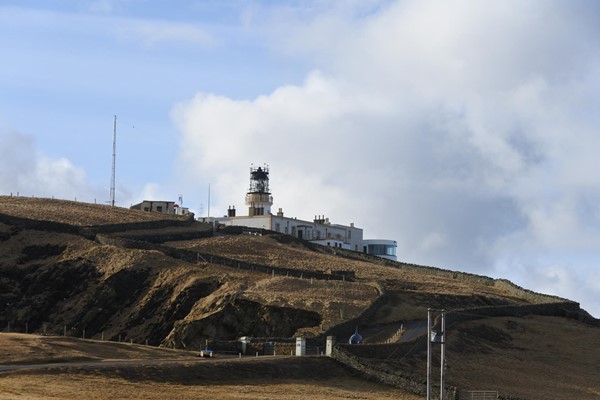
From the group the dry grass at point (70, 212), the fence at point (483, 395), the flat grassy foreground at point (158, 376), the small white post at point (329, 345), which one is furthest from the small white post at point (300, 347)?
the dry grass at point (70, 212)

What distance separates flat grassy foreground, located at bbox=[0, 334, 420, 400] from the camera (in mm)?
61062

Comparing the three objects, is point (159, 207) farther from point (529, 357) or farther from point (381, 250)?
point (529, 357)

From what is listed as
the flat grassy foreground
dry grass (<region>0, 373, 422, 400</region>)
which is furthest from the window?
dry grass (<region>0, 373, 422, 400</region>)

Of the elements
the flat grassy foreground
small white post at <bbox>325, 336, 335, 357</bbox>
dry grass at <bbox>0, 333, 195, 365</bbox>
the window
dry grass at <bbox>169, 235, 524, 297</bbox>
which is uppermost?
the window

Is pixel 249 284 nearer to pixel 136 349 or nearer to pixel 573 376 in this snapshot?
pixel 136 349

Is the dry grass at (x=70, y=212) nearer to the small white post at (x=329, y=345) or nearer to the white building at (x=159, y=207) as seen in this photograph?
the white building at (x=159, y=207)

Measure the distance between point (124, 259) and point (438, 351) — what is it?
29.2 metres

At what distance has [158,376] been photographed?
218 ft

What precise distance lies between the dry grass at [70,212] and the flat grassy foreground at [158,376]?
47.6m

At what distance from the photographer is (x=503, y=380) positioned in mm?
79750

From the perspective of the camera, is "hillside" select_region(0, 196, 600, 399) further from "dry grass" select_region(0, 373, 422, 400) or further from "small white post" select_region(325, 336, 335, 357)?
"dry grass" select_region(0, 373, 422, 400)

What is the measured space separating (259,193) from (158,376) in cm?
10607

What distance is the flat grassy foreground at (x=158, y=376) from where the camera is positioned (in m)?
61.1

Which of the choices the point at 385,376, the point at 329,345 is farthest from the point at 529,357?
the point at 385,376
